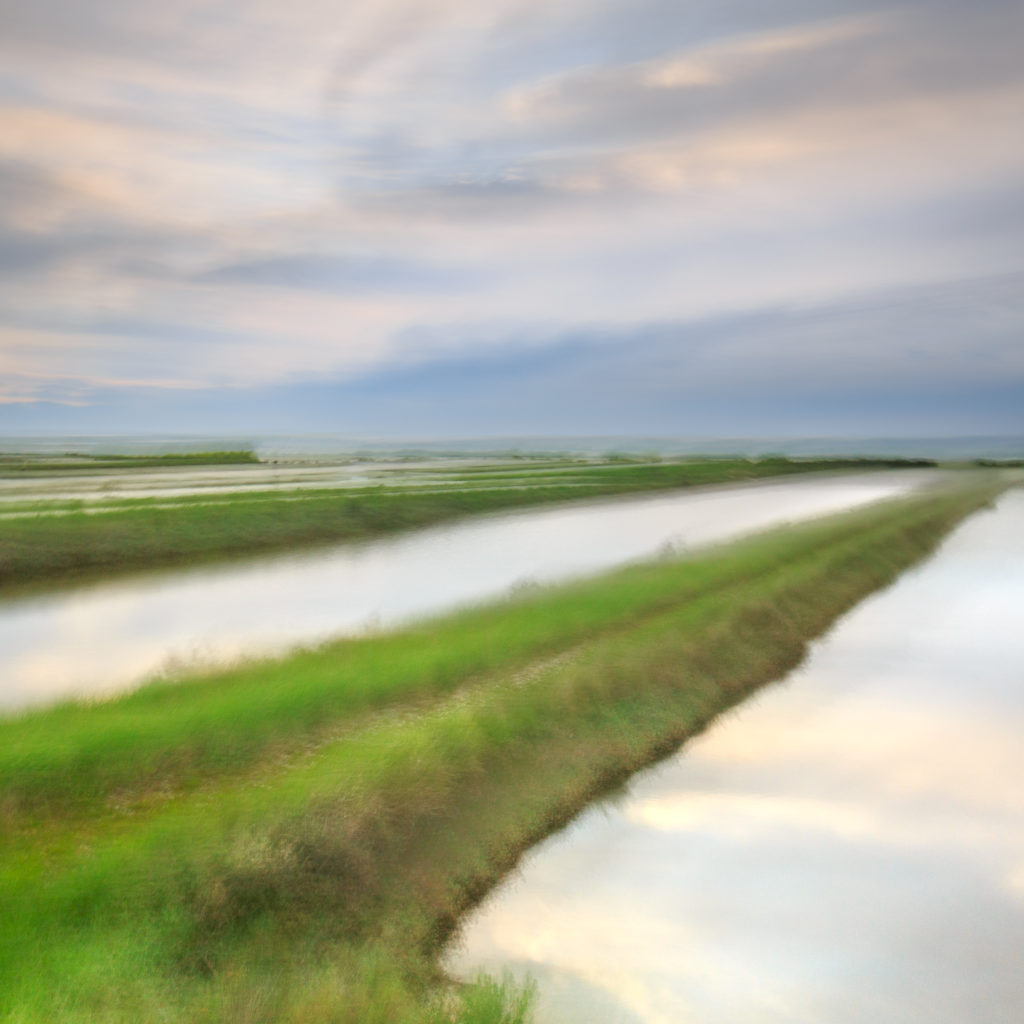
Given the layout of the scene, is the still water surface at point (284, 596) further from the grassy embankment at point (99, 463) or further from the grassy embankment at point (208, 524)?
the grassy embankment at point (99, 463)

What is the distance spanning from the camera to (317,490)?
137ft

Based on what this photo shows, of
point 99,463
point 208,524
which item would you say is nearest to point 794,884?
point 208,524

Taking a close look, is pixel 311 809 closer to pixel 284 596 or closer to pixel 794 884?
pixel 794 884

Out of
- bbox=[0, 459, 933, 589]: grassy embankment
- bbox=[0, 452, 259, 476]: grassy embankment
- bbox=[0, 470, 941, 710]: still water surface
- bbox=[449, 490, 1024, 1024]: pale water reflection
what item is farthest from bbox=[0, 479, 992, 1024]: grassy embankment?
bbox=[0, 452, 259, 476]: grassy embankment

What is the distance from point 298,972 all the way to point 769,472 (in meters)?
91.1

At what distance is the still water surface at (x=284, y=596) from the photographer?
13898mm

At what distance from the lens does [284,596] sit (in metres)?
20.3

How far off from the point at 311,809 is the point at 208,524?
76.3 ft

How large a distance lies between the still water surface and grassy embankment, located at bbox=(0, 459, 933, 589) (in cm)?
183

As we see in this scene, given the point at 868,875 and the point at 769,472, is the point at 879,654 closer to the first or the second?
the point at 868,875

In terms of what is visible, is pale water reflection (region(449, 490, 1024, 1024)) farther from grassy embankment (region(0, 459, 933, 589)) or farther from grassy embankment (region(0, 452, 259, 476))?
grassy embankment (region(0, 452, 259, 476))

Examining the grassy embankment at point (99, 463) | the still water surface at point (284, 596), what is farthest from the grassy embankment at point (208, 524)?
the grassy embankment at point (99, 463)

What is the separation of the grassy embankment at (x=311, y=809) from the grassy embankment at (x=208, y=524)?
13.5 meters

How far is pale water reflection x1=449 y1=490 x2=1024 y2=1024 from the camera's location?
249 inches
